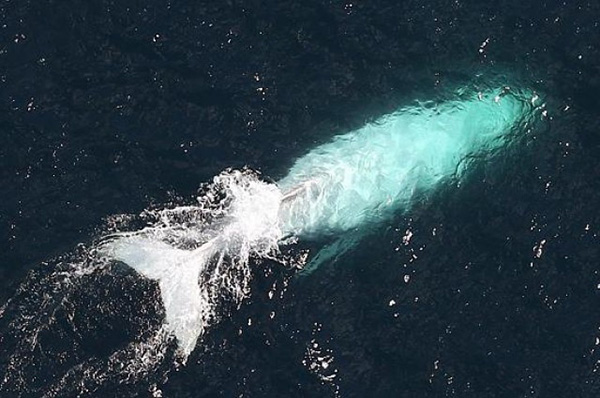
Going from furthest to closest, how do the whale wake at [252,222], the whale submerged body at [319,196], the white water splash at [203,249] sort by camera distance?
1. the whale submerged body at [319,196]
2. the white water splash at [203,249]
3. the whale wake at [252,222]

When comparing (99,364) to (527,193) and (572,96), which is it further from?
(572,96)

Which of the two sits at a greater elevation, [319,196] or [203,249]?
[319,196]

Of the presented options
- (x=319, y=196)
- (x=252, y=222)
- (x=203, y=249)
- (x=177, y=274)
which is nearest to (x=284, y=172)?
(x=319, y=196)

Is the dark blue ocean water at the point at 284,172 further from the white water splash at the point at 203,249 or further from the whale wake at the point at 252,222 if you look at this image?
the white water splash at the point at 203,249

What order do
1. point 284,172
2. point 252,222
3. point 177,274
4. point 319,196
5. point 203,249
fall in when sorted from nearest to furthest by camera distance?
point 177,274 → point 203,249 → point 252,222 → point 319,196 → point 284,172

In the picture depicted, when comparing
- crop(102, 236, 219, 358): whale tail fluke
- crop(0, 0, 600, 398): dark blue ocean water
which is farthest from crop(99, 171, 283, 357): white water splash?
crop(0, 0, 600, 398): dark blue ocean water

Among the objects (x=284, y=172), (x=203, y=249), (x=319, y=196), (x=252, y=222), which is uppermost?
(x=284, y=172)

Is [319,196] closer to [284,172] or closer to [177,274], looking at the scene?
A: [284,172]

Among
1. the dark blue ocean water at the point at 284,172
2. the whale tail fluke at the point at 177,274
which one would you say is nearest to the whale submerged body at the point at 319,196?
the whale tail fluke at the point at 177,274
